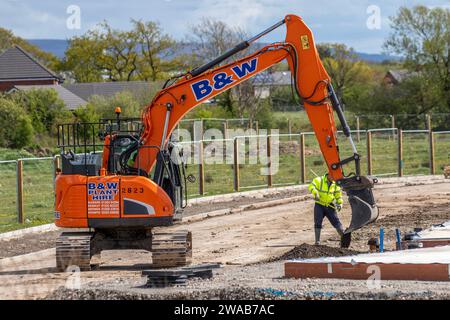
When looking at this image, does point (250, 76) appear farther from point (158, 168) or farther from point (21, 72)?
point (21, 72)

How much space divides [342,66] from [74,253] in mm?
65300

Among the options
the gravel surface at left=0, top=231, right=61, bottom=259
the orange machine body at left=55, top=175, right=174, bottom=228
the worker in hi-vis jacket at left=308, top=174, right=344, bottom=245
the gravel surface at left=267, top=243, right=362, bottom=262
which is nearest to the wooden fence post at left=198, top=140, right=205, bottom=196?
the gravel surface at left=0, top=231, right=61, bottom=259

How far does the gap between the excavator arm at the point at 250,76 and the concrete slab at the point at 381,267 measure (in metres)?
2.88

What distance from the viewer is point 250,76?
16391 mm

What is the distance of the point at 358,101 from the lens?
5903 cm

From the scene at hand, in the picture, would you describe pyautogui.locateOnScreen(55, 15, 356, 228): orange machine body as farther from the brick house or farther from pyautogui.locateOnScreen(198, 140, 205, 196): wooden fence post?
the brick house

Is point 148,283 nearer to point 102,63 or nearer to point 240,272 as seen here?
point 240,272

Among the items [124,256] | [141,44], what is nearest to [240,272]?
[124,256]

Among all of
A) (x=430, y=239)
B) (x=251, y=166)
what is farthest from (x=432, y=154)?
(x=430, y=239)

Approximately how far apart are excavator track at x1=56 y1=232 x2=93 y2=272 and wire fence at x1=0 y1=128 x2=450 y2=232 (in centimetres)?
663

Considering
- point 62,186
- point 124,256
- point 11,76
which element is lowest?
point 124,256

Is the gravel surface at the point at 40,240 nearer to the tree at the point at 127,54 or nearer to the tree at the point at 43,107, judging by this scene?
the tree at the point at 43,107

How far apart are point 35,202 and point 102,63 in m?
59.4

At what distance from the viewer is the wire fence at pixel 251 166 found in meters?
26.8
